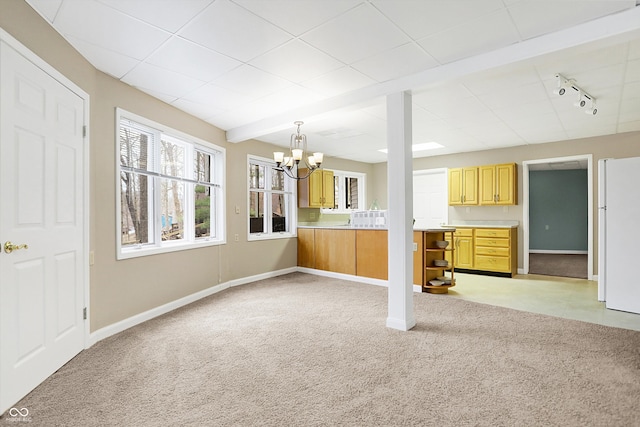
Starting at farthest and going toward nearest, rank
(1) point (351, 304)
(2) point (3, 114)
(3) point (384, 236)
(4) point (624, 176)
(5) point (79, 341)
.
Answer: (3) point (384, 236) → (1) point (351, 304) → (4) point (624, 176) → (5) point (79, 341) → (2) point (3, 114)

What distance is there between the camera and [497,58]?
270cm

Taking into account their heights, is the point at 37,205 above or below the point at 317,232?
above

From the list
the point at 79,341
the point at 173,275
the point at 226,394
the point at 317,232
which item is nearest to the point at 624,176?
the point at 317,232

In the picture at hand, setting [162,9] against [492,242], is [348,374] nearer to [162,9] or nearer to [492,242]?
[162,9]

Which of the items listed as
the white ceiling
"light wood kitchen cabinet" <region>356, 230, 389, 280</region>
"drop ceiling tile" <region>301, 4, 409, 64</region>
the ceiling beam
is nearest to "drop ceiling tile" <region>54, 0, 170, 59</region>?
the white ceiling

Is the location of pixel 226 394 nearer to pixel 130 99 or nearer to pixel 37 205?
pixel 37 205

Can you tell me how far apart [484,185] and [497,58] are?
4.35 metres

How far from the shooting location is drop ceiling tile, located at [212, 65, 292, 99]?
3.13 meters

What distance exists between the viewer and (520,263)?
6.38 meters

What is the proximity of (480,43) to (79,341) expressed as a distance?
4.17m

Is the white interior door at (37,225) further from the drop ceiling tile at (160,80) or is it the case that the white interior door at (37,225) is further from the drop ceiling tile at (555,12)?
the drop ceiling tile at (555,12)

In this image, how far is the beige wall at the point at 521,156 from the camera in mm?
5387

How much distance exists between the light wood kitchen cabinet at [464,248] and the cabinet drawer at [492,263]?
15cm

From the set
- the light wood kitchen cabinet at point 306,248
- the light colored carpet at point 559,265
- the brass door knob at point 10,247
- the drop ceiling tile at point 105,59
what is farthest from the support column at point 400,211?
the light colored carpet at point 559,265
